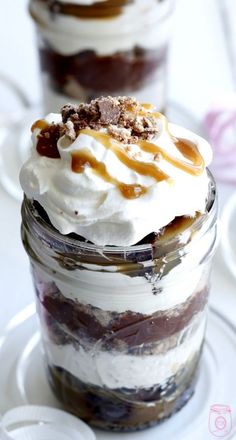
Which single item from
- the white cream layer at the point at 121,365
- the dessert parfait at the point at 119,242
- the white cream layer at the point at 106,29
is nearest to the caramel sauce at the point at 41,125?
the dessert parfait at the point at 119,242

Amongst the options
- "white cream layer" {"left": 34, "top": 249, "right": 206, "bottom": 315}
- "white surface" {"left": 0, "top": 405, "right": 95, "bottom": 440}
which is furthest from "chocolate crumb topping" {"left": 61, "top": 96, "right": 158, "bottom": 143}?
"white surface" {"left": 0, "top": 405, "right": 95, "bottom": 440}

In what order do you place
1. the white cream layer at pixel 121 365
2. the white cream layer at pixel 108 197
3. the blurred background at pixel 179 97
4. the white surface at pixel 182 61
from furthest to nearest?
1. the white surface at pixel 182 61
2. the blurred background at pixel 179 97
3. the white cream layer at pixel 121 365
4. the white cream layer at pixel 108 197

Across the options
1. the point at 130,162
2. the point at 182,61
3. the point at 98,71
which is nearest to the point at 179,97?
the point at 182,61

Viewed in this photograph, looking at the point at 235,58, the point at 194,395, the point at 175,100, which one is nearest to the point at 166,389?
the point at 194,395

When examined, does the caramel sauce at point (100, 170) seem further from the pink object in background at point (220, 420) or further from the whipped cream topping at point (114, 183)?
the pink object in background at point (220, 420)

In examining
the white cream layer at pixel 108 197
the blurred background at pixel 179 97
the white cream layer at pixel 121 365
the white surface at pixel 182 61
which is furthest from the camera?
the white surface at pixel 182 61

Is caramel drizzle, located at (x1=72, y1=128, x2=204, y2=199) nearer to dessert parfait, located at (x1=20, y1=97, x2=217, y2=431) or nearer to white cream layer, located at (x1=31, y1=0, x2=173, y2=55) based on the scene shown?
dessert parfait, located at (x1=20, y1=97, x2=217, y2=431)
